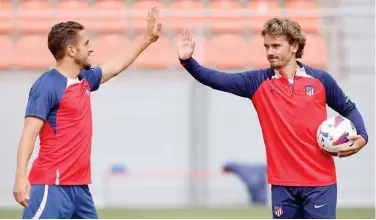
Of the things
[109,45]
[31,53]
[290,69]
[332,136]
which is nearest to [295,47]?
[290,69]

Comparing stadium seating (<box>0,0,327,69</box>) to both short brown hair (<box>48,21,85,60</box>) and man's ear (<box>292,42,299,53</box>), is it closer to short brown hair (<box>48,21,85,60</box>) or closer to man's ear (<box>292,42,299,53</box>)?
short brown hair (<box>48,21,85,60</box>)

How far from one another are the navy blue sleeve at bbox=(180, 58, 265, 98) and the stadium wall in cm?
677

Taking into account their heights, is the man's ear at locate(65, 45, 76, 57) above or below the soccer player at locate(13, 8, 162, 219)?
above

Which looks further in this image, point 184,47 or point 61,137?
point 184,47

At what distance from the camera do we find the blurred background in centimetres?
1282

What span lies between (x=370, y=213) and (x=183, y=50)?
6097 mm

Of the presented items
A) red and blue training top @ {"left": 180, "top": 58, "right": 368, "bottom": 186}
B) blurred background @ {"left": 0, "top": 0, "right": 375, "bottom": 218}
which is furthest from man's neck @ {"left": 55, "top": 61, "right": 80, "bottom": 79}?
blurred background @ {"left": 0, "top": 0, "right": 375, "bottom": 218}

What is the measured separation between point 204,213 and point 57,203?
5.78 metres

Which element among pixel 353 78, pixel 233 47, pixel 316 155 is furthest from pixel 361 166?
pixel 316 155

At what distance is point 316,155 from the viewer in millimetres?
5797

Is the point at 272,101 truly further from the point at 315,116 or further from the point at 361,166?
the point at 361,166

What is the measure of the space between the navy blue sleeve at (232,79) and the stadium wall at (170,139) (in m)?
6.77

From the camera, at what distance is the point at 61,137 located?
578cm

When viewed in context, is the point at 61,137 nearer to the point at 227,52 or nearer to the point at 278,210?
the point at 278,210
